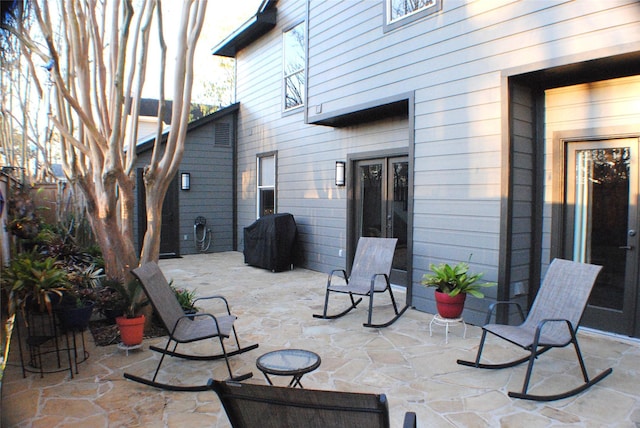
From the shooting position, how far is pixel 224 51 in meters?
11.8

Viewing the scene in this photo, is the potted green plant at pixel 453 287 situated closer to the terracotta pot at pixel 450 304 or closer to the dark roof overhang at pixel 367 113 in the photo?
the terracotta pot at pixel 450 304

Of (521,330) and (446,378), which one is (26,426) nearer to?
(446,378)

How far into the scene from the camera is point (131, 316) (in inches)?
162

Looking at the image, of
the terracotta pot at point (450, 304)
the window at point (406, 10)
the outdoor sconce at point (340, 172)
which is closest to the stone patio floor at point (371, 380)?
the terracotta pot at point (450, 304)

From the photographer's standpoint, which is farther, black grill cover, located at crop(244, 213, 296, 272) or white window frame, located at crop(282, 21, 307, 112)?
white window frame, located at crop(282, 21, 307, 112)

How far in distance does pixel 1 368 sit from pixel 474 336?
3987 mm

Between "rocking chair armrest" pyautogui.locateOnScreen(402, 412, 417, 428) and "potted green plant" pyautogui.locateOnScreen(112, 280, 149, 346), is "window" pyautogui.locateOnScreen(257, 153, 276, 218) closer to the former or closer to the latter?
"potted green plant" pyautogui.locateOnScreen(112, 280, 149, 346)

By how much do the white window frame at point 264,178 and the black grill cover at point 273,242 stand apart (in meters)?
1.17

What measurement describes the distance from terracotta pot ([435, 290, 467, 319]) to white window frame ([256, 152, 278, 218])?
5725 millimetres

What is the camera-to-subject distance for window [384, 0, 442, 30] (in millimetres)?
5199

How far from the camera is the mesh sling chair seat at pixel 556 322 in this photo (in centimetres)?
313

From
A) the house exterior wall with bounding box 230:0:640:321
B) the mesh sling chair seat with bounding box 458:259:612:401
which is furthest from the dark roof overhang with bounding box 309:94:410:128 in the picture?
the mesh sling chair seat with bounding box 458:259:612:401

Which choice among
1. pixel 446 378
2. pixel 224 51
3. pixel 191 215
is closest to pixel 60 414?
pixel 446 378

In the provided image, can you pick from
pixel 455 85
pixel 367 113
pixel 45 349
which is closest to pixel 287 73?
pixel 367 113
